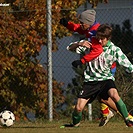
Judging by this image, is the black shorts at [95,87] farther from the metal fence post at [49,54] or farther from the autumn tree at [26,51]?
the autumn tree at [26,51]

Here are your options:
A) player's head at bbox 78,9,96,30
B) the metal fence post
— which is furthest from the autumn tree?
player's head at bbox 78,9,96,30

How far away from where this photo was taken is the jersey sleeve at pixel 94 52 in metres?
11.9

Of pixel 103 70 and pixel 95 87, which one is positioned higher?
pixel 103 70

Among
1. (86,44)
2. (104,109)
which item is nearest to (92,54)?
(86,44)

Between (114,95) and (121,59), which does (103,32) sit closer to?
(121,59)

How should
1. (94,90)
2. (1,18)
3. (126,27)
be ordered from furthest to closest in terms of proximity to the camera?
(126,27) → (1,18) → (94,90)

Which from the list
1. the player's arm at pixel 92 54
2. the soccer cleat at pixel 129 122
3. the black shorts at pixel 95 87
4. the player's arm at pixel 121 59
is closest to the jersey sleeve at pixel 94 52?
the player's arm at pixel 92 54

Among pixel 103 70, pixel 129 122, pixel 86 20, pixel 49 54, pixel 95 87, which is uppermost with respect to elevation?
pixel 86 20

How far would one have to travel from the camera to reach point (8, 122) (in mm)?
12594

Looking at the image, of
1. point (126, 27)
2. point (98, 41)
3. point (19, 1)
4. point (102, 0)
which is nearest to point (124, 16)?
point (126, 27)

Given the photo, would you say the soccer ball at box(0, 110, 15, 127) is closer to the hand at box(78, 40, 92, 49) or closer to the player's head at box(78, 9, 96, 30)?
the hand at box(78, 40, 92, 49)

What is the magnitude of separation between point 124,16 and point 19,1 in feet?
12.4

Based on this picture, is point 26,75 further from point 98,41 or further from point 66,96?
point 98,41

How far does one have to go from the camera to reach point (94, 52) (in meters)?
11.9
